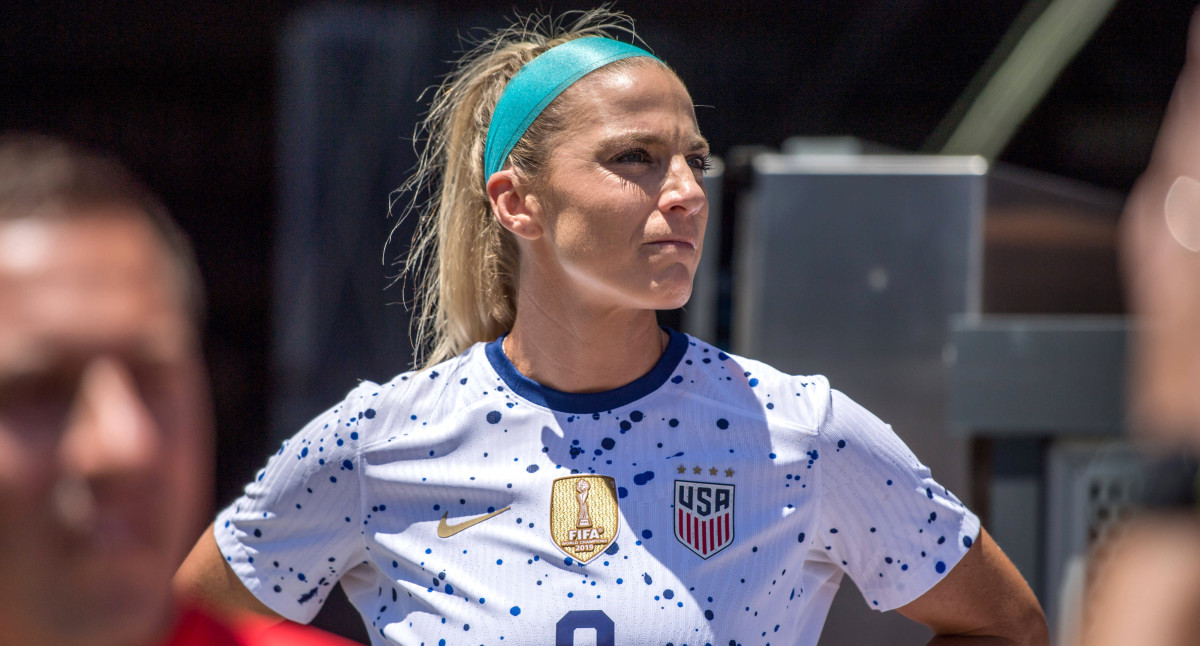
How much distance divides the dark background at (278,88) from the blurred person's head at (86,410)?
3004mm

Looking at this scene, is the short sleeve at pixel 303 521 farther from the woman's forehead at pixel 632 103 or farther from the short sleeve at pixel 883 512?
the short sleeve at pixel 883 512

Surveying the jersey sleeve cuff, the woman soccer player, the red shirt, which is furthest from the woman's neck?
the red shirt

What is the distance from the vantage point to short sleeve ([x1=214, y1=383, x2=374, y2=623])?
1546mm

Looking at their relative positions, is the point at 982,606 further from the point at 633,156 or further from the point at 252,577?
the point at 252,577

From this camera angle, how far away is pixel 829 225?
2.38 metres

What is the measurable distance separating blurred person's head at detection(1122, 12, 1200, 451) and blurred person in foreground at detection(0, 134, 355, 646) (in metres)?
0.43

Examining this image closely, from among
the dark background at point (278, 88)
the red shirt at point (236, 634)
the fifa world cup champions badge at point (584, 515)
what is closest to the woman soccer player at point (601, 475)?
the fifa world cup champions badge at point (584, 515)

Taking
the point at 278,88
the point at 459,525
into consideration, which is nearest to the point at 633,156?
the point at 459,525

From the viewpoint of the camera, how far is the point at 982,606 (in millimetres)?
1544

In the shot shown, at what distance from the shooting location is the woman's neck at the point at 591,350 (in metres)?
1.53

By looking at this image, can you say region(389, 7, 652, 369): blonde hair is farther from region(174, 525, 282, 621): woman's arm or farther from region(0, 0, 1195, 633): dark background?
region(0, 0, 1195, 633): dark background

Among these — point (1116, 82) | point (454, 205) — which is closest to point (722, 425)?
point (454, 205)

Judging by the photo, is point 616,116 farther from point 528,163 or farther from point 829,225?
point 829,225

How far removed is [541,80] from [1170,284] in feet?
3.84
